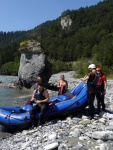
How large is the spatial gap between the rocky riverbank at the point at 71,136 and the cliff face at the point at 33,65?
20040 millimetres

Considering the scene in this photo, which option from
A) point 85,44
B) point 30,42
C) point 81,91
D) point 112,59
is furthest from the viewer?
point 85,44

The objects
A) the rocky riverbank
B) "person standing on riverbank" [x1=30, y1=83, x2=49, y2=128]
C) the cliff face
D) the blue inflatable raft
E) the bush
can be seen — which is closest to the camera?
the rocky riverbank

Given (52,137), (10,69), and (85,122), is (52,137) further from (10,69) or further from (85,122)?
(10,69)

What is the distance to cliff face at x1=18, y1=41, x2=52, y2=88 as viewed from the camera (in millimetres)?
31062

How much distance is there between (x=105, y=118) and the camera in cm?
1011

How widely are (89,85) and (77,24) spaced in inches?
6325

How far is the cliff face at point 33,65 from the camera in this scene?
3106 cm

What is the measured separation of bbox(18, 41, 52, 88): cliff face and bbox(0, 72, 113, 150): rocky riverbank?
20.0m

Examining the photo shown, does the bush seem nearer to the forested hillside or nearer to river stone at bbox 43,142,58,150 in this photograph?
the forested hillside

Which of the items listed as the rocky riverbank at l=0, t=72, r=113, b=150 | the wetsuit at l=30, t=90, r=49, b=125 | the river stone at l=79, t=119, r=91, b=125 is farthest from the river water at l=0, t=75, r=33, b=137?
the river stone at l=79, t=119, r=91, b=125

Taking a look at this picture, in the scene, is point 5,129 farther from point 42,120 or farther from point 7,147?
point 7,147

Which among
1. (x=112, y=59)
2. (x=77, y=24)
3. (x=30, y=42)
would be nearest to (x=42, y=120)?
(x=30, y=42)

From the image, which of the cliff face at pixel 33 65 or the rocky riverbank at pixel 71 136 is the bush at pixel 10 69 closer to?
the cliff face at pixel 33 65

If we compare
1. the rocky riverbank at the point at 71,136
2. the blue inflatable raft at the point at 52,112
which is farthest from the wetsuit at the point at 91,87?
the blue inflatable raft at the point at 52,112
